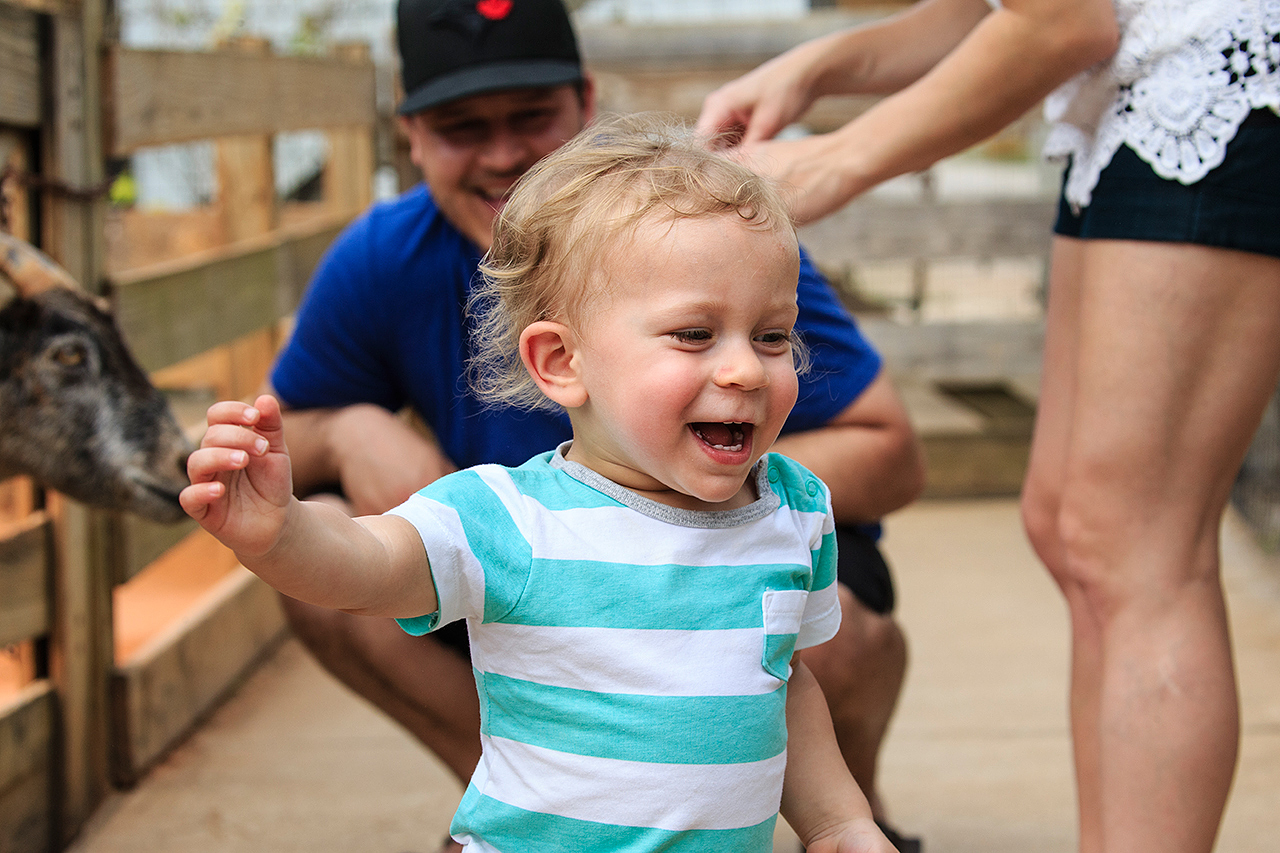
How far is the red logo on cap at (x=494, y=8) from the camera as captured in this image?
2076 millimetres

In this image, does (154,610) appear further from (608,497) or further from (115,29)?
(608,497)

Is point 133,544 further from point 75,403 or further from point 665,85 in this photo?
point 665,85

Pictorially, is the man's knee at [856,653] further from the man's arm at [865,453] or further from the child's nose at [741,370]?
the child's nose at [741,370]

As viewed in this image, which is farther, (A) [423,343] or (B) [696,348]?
(A) [423,343]

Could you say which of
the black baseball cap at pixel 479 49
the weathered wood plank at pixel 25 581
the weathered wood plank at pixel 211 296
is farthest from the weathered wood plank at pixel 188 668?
the black baseball cap at pixel 479 49

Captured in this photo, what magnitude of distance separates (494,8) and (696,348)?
115cm

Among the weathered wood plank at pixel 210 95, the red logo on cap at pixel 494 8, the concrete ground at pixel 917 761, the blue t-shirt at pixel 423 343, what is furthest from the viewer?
the weathered wood plank at pixel 210 95

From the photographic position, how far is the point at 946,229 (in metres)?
5.11

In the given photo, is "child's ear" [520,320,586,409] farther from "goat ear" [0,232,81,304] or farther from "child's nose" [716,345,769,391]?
"goat ear" [0,232,81,304]

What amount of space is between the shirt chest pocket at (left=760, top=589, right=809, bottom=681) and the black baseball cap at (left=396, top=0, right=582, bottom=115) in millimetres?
1104

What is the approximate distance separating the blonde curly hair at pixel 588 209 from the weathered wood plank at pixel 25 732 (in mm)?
1489

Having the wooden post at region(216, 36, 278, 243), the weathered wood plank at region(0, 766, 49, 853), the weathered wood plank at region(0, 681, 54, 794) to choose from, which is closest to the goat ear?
the weathered wood plank at region(0, 681, 54, 794)

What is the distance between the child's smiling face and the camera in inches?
45.1

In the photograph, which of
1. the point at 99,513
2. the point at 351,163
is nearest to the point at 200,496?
the point at 99,513
